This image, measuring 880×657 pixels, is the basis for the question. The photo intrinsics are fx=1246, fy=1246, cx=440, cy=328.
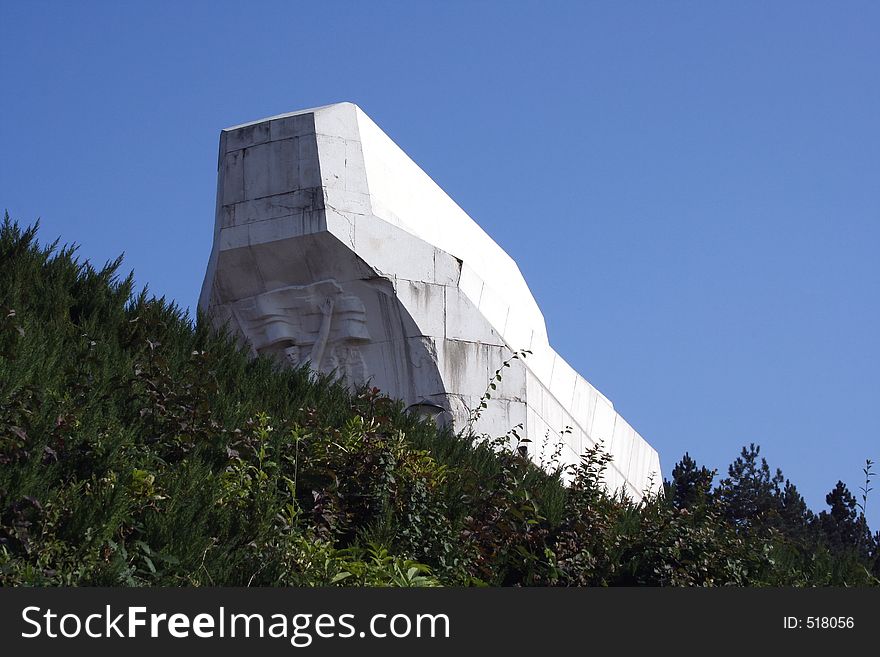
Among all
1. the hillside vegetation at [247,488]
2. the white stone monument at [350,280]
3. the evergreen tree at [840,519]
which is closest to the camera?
the hillside vegetation at [247,488]

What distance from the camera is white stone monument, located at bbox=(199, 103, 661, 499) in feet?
35.8

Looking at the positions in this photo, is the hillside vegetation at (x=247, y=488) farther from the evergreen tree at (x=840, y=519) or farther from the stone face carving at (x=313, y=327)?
the evergreen tree at (x=840, y=519)

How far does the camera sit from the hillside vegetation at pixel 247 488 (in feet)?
17.3

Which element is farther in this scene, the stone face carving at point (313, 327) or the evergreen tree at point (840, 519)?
the evergreen tree at point (840, 519)

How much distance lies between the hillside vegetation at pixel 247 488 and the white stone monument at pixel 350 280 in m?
1.69

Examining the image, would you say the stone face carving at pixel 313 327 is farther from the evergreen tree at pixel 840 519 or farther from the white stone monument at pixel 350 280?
the evergreen tree at pixel 840 519

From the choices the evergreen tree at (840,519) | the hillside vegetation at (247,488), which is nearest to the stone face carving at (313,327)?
the hillside vegetation at (247,488)

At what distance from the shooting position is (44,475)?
5.34 meters

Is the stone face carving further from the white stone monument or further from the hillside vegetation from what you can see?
the hillside vegetation

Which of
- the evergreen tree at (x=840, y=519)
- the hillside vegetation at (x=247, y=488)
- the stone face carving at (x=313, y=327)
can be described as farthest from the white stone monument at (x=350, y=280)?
the evergreen tree at (x=840, y=519)

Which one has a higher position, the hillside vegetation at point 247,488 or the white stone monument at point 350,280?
the white stone monument at point 350,280

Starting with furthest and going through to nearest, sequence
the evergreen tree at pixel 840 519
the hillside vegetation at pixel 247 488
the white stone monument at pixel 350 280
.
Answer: the evergreen tree at pixel 840 519, the white stone monument at pixel 350 280, the hillside vegetation at pixel 247 488

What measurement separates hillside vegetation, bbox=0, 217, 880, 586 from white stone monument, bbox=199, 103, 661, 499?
5.54ft

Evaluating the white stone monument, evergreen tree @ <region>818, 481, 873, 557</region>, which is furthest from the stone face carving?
evergreen tree @ <region>818, 481, 873, 557</region>
